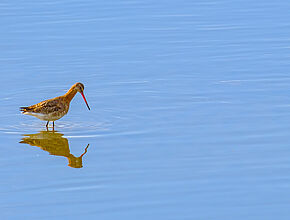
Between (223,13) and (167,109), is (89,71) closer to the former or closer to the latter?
(167,109)

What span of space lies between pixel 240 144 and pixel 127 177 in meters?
2.08

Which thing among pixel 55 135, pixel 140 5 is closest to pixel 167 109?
pixel 55 135

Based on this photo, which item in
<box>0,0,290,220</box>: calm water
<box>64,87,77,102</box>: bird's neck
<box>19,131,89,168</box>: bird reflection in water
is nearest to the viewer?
<box>0,0,290,220</box>: calm water

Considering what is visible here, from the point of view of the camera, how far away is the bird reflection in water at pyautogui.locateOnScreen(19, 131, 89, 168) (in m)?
11.2

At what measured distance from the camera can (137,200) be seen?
9.12m

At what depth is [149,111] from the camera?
43.7 ft

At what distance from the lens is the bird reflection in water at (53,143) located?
11172 millimetres

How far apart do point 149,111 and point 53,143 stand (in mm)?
1954

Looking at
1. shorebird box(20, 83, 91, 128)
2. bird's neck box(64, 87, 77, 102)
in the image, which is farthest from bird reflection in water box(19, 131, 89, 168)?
bird's neck box(64, 87, 77, 102)

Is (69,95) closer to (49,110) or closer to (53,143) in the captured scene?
(49,110)

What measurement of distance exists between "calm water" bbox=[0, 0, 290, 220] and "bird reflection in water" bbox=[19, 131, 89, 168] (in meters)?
0.02

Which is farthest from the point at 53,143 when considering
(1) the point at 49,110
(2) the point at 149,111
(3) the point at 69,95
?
(2) the point at 149,111

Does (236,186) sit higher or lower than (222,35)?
lower

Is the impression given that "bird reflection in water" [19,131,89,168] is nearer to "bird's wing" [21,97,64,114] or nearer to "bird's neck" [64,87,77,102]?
"bird's wing" [21,97,64,114]
